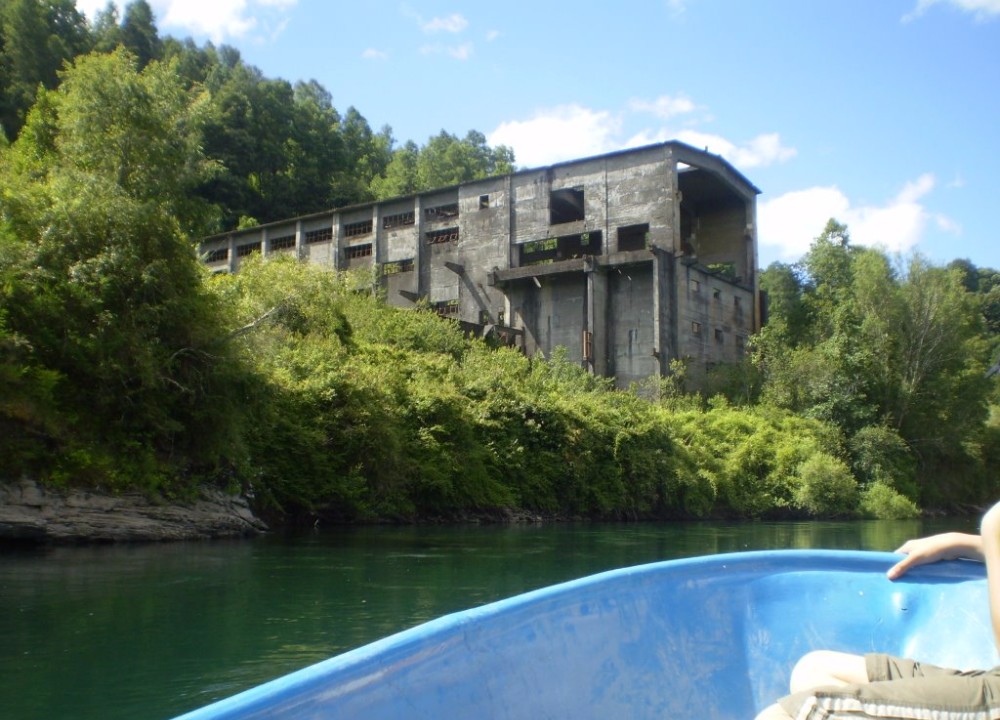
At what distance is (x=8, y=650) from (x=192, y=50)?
7906 centimetres

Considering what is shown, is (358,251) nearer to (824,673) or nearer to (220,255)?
(220,255)

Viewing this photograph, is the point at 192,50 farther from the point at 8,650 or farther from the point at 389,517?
the point at 8,650

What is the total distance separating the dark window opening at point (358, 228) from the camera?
4703cm

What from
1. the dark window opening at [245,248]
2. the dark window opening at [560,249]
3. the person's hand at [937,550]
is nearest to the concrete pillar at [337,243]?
the dark window opening at [245,248]

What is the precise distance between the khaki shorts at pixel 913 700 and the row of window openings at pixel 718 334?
38.5 metres

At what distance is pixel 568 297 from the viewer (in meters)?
40.8

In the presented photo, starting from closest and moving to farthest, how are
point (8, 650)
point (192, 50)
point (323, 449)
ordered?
point (8, 650), point (323, 449), point (192, 50)

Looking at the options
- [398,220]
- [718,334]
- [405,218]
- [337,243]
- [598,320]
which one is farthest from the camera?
[337,243]

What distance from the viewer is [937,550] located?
3.38 meters

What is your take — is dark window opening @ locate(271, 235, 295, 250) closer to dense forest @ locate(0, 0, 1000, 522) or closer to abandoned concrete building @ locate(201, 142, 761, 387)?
abandoned concrete building @ locate(201, 142, 761, 387)

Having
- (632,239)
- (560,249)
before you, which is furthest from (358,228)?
(632,239)

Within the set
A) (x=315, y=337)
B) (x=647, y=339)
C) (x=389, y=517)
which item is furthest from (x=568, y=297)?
(x=389, y=517)

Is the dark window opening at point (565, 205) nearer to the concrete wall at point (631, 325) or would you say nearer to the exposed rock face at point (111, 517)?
the concrete wall at point (631, 325)

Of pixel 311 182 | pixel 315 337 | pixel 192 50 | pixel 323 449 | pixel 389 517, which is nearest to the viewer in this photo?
pixel 323 449
